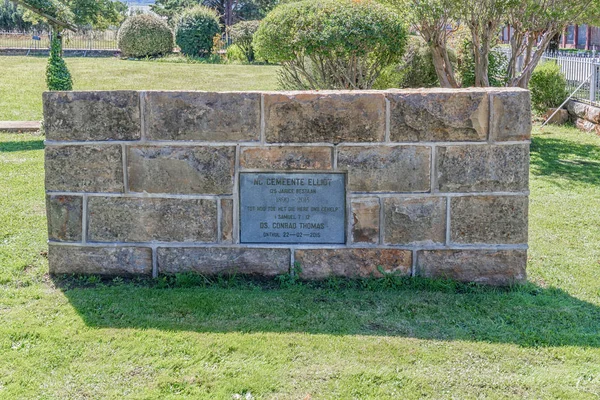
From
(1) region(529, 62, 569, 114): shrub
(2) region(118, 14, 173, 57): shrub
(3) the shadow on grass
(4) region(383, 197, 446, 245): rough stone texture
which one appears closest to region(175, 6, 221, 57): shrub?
(2) region(118, 14, 173, 57): shrub

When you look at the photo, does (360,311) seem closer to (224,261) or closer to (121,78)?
(224,261)

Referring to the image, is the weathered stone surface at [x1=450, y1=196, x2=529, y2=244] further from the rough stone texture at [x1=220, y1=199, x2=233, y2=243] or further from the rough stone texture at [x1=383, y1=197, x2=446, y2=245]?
the rough stone texture at [x1=220, y1=199, x2=233, y2=243]

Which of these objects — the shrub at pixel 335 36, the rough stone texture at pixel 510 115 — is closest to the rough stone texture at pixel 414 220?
the rough stone texture at pixel 510 115

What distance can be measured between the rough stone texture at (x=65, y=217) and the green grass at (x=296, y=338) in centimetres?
30

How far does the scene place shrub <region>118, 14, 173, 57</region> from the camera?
25.0m

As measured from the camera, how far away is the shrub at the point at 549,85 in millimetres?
13820

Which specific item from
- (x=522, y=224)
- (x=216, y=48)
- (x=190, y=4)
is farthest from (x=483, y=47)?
(x=190, y=4)

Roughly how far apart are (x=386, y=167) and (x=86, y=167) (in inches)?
75.1

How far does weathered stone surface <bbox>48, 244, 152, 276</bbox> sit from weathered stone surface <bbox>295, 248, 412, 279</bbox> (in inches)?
39.9

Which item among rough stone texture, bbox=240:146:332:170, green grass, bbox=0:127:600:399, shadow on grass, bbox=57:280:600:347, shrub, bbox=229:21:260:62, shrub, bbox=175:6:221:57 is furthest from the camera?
shrub, bbox=229:21:260:62

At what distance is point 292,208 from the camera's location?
4383 millimetres

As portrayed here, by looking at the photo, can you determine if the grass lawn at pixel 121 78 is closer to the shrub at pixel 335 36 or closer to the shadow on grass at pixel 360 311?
the shrub at pixel 335 36

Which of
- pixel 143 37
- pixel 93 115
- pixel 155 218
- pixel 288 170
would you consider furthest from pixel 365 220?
pixel 143 37

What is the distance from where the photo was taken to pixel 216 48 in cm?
2708
